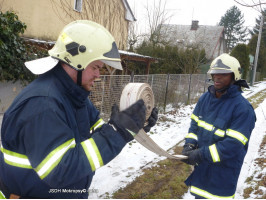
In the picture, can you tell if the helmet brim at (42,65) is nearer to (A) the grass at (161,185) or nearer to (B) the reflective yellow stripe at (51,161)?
(B) the reflective yellow stripe at (51,161)

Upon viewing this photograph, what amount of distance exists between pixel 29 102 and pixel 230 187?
2.38m

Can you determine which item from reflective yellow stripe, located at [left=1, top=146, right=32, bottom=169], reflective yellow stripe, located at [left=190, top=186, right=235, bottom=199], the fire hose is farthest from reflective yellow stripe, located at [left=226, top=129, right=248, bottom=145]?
reflective yellow stripe, located at [left=1, top=146, right=32, bottom=169]

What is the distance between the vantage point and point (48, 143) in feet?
4.32

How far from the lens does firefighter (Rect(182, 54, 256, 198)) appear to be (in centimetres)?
252

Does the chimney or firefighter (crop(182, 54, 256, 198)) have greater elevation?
the chimney

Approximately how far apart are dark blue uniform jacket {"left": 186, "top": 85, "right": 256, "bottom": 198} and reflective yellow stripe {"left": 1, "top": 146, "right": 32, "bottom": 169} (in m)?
1.88

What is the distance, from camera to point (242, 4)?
376 centimetres

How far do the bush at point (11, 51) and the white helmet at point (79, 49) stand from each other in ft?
15.2

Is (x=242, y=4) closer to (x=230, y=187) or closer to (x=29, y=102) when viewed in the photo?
(x=230, y=187)

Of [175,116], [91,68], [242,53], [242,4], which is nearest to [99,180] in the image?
[91,68]

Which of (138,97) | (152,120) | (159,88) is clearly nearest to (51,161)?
(138,97)

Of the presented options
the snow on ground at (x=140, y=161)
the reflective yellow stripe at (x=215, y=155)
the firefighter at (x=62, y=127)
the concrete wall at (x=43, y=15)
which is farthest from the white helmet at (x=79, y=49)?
the concrete wall at (x=43, y=15)

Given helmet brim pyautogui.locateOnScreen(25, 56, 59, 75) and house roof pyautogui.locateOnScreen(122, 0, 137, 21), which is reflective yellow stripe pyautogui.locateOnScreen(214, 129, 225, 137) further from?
house roof pyautogui.locateOnScreen(122, 0, 137, 21)

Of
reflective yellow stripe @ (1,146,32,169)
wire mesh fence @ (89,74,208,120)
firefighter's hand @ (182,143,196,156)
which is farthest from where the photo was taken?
wire mesh fence @ (89,74,208,120)
